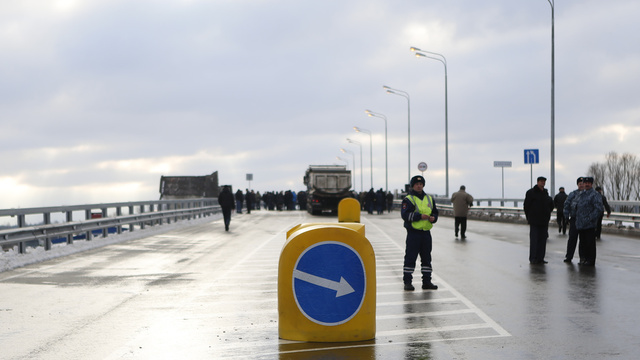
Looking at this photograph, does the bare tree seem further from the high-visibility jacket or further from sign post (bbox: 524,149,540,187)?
the high-visibility jacket

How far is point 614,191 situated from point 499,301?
75.0 m

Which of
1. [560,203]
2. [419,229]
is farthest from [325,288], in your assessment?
[560,203]

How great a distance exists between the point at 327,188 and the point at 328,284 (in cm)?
4091

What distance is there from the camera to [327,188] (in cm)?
4791

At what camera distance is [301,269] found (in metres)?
7.00

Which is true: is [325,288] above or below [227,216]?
below

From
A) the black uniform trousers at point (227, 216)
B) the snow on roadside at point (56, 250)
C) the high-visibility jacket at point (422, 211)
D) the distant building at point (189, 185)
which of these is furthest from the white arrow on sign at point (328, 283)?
the distant building at point (189, 185)

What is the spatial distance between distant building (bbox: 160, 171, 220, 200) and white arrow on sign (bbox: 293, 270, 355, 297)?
66.8 m

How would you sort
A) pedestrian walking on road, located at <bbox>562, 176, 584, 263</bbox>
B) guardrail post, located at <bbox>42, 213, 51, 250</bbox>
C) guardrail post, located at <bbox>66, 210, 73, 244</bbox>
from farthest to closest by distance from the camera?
guardrail post, located at <bbox>66, 210, 73, 244</bbox>
guardrail post, located at <bbox>42, 213, 51, 250</bbox>
pedestrian walking on road, located at <bbox>562, 176, 584, 263</bbox>

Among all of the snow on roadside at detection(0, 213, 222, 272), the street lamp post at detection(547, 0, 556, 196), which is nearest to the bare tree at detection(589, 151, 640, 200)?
the street lamp post at detection(547, 0, 556, 196)

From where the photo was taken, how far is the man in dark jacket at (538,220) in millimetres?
14930

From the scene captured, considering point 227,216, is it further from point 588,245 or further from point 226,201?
point 588,245

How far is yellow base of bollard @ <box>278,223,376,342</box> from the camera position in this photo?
6.97 m

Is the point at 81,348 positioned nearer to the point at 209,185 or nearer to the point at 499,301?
the point at 499,301
